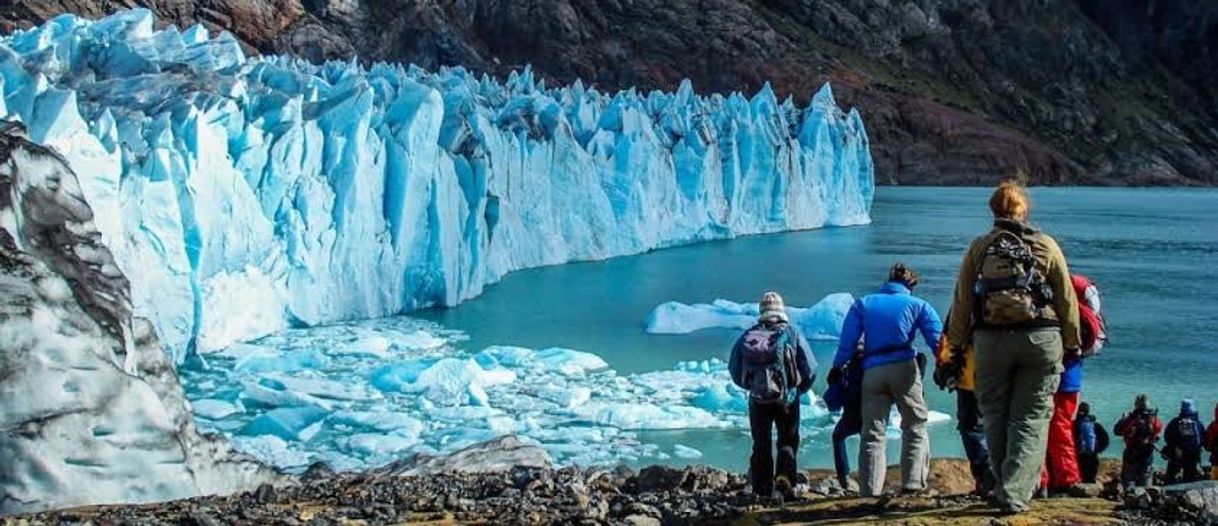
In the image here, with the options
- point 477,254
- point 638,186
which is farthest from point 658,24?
point 477,254

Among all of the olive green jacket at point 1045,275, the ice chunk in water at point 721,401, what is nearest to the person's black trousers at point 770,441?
the olive green jacket at point 1045,275

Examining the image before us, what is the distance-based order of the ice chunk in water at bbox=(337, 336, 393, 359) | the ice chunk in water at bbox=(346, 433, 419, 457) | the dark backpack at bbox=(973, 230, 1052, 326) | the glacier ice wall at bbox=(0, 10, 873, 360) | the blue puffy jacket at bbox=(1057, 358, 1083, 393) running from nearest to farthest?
the dark backpack at bbox=(973, 230, 1052, 326) < the blue puffy jacket at bbox=(1057, 358, 1083, 393) < the ice chunk in water at bbox=(346, 433, 419, 457) < the glacier ice wall at bbox=(0, 10, 873, 360) < the ice chunk in water at bbox=(337, 336, 393, 359)

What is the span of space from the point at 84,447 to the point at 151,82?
11063 mm

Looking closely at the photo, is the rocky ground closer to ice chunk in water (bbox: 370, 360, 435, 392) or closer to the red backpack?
the red backpack

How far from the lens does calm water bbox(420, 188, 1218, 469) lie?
40.1 feet

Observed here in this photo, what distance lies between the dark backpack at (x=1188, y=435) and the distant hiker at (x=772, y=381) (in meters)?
3.10

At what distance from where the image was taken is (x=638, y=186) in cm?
2502

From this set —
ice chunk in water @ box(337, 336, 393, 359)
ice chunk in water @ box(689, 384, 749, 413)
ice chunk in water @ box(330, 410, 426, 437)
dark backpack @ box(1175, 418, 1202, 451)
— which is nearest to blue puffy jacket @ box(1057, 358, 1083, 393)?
dark backpack @ box(1175, 418, 1202, 451)

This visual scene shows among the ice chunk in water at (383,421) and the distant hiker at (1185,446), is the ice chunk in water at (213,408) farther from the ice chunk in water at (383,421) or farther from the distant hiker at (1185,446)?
the distant hiker at (1185,446)

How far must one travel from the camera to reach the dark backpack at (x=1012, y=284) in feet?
11.8

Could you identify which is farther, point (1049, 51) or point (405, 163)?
point (1049, 51)

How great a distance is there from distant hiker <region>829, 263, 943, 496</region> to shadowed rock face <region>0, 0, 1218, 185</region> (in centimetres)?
4379

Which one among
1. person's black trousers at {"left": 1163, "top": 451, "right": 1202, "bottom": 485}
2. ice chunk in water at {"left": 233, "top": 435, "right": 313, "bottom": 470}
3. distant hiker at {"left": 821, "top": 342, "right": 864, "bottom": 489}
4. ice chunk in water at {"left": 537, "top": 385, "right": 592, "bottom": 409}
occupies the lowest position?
ice chunk in water at {"left": 233, "top": 435, "right": 313, "bottom": 470}

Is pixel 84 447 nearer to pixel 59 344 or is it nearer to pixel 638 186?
pixel 59 344
